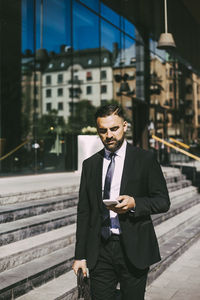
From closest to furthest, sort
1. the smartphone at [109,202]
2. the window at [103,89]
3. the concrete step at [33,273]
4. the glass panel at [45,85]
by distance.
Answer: the smartphone at [109,202]
the concrete step at [33,273]
the glass panel at [45,85]
the window at [103,89]

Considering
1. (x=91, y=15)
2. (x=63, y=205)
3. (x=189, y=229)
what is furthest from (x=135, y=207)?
(x=91, y=15)

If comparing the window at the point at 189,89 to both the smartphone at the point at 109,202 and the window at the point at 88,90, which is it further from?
the smartphone at the point at 109,202

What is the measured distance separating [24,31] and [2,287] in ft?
28.2

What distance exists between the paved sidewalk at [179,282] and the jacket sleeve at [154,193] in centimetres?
255

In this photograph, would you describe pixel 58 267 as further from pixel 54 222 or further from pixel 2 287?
pixel 54 222

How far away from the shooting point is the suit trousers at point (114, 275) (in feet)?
7.66

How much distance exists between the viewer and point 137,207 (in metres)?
2.22

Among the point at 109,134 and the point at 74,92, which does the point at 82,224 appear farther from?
the point at 74,92

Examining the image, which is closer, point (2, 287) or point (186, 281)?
point (2, 287)

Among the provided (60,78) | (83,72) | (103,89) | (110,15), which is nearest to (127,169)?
(60,78)

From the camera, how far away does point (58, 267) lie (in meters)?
4.30

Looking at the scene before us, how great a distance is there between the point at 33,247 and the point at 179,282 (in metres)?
2.00

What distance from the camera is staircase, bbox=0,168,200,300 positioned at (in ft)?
12.6

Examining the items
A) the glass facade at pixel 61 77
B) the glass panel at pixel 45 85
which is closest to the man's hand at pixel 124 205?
the glass facade at pixel 61 77
